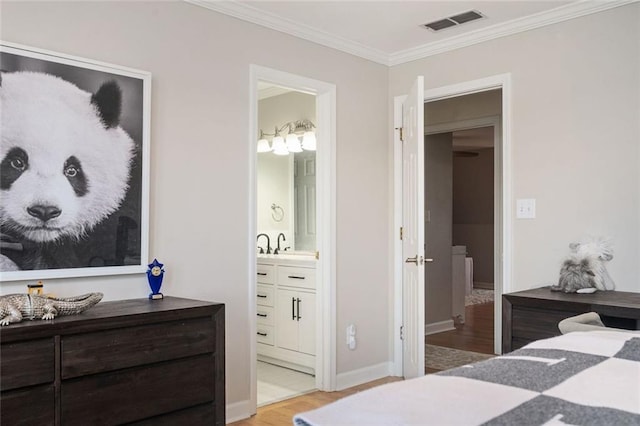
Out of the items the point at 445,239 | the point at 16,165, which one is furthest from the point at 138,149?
the point at 445,239

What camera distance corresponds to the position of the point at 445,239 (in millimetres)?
6285

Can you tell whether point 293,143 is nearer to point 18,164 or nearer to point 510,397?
point 18,164

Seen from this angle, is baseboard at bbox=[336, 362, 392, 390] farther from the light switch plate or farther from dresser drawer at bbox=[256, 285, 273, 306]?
the light switch plate

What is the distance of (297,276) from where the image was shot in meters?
4.38

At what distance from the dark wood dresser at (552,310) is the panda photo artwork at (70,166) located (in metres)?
2.01

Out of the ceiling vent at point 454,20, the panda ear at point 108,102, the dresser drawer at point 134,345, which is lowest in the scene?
the dresser drawer at point 134,345

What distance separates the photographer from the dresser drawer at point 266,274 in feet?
15.1

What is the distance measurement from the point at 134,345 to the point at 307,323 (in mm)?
2088

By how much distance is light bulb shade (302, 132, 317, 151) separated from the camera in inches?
194

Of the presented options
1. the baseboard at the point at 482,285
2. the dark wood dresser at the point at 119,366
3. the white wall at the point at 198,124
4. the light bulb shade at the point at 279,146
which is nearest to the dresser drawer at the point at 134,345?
the dark wood dresser at the point at 119,366

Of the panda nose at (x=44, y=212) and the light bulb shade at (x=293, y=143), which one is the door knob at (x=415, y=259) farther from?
the panda nose at (x=44, y=212)

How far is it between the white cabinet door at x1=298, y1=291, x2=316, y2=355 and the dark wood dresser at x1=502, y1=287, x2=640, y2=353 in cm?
159

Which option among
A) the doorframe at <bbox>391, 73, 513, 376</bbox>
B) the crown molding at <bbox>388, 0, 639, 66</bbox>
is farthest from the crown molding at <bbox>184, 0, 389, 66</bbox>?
the doorframe at <bbox>391, 73, 513, 376</bbox>

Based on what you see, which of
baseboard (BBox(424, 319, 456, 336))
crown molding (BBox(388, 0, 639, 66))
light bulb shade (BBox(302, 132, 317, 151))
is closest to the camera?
crown molding (BBox(388, 0, 639, 66))
